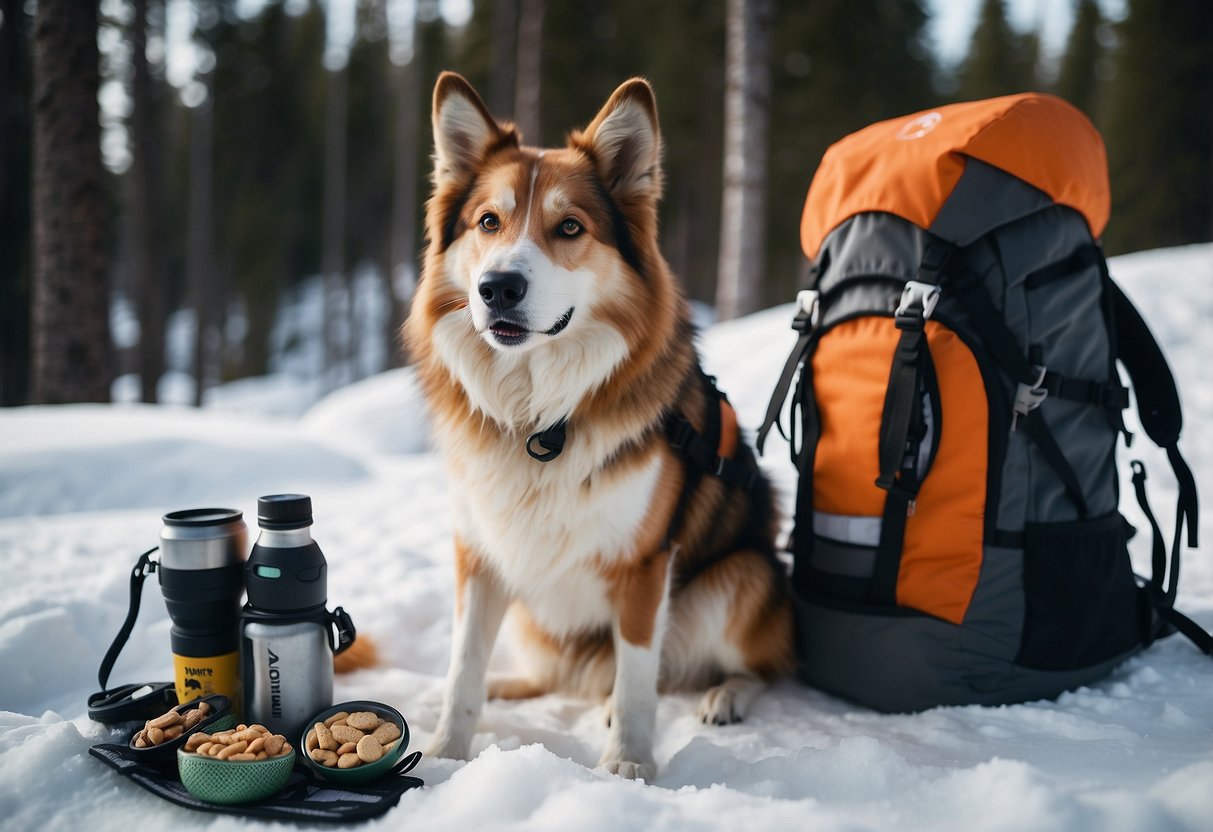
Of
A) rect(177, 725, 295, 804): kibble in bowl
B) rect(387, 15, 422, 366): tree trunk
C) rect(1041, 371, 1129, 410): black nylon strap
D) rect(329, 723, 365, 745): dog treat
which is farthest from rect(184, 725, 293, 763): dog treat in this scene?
rect(387, 15, 422, 366): tree trunk

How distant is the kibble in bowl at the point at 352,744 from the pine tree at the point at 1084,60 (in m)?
24.6

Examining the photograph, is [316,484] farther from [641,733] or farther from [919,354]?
[919,354]

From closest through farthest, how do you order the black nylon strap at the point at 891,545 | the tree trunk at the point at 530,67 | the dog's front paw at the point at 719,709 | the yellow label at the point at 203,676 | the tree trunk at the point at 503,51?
1. the yellow label at the point at 203,676
2. the black nylon strap at the point at 891,545
3. the dog's front paw at the point at 719,709
4. the tree trunk at the point at 530,67
5. the tree trunk at the point at 503,51

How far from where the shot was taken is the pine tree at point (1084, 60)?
64.7 feet

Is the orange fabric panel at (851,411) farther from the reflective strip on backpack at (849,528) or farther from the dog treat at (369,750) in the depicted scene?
the dog treat at (369,750)

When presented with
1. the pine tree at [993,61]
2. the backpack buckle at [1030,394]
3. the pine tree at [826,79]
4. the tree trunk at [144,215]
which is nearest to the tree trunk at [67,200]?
the tree trunk at [144,215]

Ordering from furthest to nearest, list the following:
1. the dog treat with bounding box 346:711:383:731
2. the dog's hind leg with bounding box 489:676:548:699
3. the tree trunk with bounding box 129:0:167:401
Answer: the tree trunk with bounding box 129:0:167:401 → the dog's hind leg with bounding box 489:676:548:699 → the dog treat with bounding box 346:711:383:731

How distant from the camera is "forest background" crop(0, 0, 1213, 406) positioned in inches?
216

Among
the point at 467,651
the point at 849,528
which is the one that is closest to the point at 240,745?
the point at 467,651

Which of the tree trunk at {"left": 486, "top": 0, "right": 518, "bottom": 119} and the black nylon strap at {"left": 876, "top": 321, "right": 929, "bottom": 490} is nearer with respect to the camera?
the black nylon strap at {"left": 876, "top": 321, "right": 929, "bottom": 490}

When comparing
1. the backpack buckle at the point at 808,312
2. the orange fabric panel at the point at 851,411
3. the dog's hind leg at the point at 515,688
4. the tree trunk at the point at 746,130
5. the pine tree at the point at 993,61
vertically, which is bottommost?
the dog's hind leg at the point at 515,688

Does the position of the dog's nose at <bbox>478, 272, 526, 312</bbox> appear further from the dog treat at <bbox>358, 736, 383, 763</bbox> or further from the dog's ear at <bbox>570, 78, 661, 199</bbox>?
the dog treat at <bbox>358, 736, 383, 763</bbox>

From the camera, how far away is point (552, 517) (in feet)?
6.25

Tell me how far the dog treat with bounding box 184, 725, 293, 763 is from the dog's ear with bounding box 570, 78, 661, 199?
169 cm
